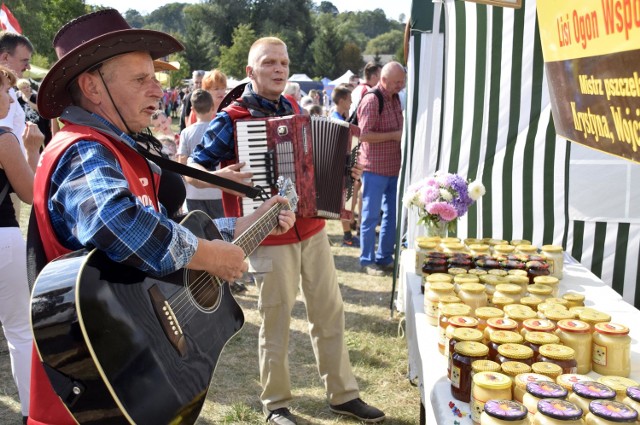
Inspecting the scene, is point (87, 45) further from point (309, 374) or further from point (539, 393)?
point (309, 374)

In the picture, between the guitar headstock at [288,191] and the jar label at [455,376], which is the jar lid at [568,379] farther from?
the guitar headstock at [288,191]

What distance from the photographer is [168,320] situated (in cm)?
185

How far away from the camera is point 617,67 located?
158 cm

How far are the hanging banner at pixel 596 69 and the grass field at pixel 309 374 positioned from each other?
7.16ft

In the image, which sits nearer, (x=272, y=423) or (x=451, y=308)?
(x=451, y=308)

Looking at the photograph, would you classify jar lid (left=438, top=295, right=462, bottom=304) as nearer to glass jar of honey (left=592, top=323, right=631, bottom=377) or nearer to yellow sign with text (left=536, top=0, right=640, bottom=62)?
glass jar of honey (left=592, top=323, right=631, bottom=377)

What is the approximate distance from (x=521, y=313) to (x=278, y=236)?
4.66ft

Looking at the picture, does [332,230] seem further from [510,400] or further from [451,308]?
[510,400]

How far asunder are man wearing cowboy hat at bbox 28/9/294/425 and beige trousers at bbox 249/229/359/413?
3.99ft

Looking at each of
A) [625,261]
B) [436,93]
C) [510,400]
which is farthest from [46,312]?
[625,261]

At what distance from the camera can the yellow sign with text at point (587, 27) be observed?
4.77ft

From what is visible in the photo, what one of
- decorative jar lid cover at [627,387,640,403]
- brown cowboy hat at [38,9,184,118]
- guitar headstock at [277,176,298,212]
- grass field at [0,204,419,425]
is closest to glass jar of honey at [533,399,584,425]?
decorative jar lid cover at [627,387,640,403]

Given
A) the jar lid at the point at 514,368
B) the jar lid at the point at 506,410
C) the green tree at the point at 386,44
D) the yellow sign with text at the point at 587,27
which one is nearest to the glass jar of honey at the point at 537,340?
the jar lid at the point at 514,368

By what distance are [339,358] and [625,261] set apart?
7.95 ft
